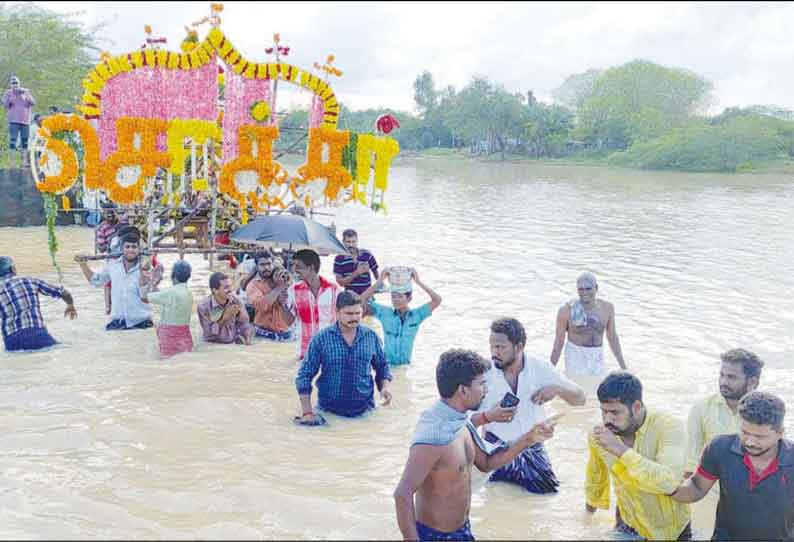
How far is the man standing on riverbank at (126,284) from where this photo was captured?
8438 mm

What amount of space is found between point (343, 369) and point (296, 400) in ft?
4.38

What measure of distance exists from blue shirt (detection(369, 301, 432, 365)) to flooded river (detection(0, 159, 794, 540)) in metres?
0.29

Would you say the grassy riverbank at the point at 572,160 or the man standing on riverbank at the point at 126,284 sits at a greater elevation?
the grassy riverbank at the point at 572,160

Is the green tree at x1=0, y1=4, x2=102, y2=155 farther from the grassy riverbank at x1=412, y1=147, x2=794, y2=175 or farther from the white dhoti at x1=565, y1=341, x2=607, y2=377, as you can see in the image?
the grassy riverbank at x1=412, y1=147, x2=794, y2=175

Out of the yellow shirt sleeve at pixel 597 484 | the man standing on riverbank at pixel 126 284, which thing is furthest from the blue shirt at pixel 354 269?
the yellow shirt sleeve at pixel 597 484

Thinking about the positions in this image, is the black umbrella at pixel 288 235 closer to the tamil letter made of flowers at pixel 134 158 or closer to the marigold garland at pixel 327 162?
the marigold garland at pixel 327 162

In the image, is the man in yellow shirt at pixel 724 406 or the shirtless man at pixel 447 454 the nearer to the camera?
the shirtless man at pixel 447 454

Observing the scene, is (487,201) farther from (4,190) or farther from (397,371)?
(397,371)

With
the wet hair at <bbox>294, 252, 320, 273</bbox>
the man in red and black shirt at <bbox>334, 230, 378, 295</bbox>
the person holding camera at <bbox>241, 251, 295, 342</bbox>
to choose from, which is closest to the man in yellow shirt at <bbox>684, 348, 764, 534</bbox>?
the wet hair at <bbox>294, 252, 320, 273</bbox>

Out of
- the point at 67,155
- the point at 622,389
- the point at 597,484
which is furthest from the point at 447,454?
Result: the point at 67,155

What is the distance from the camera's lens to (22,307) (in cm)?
766

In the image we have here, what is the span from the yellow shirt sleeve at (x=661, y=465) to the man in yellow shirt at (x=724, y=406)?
18.4 inches

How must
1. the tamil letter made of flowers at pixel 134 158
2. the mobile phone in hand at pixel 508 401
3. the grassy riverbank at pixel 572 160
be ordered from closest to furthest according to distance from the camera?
the mobile phone in hand at pixel 508 401
the tamil letter made of flowers at pixel 134 158
the grassy riverbank at pixel 572 160

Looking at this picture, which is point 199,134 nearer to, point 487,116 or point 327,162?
point 327,162
